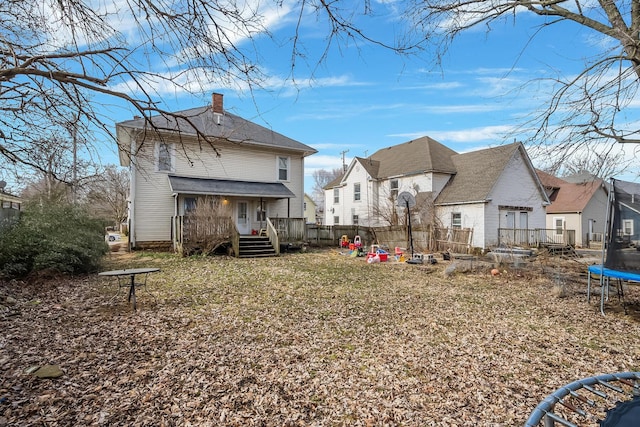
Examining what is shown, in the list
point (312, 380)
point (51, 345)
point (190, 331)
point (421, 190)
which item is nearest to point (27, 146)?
point (51, 345)

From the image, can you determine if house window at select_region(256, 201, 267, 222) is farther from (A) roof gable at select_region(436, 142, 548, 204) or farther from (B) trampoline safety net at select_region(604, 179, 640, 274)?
(B) trampoline safety net at select_region(604, 179, 640, 274)

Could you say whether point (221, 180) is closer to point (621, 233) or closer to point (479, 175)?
point (479, 175)

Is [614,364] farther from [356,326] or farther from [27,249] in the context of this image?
[27,249]

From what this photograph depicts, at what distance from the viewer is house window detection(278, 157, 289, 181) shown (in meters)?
19.1

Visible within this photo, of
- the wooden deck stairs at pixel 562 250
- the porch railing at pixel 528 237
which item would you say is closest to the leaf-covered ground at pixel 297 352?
the wooden deck stairs at pixel 562 250

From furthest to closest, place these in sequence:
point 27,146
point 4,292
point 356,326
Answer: point 4,292 → point 356,326 → point 27,146

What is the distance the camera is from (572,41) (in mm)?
5766

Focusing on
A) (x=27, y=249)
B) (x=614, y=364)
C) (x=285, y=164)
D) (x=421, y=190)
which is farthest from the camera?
(x=421, y=190)

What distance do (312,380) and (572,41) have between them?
22.7 ft

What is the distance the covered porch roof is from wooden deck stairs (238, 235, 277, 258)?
7.53 feet

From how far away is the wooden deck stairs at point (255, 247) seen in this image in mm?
14355

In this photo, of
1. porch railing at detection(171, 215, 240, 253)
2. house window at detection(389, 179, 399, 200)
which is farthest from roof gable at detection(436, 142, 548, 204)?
porch railing at detection(171, 215, 240, 253)

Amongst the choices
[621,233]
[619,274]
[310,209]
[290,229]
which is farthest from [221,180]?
[310,209]

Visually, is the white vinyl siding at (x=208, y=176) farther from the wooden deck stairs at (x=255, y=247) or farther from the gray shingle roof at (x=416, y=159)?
the gray shingle roof at (x=416, y=159)
